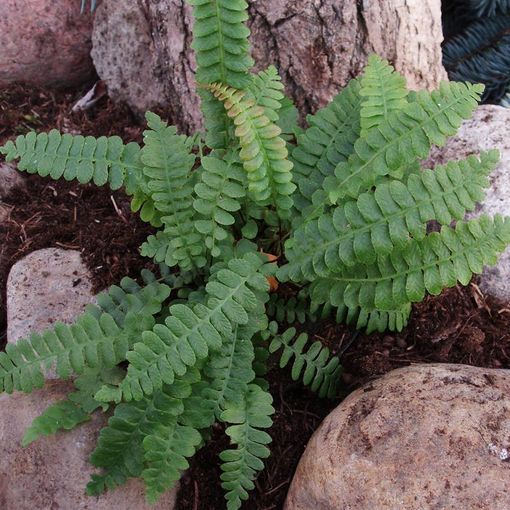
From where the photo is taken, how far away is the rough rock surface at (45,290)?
104 inches

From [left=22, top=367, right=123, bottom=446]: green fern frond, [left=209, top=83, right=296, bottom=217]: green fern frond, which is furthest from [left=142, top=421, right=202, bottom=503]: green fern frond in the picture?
[left=209, top=83, right=296, bottom=217]: green fern frond

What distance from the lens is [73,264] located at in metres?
2.82

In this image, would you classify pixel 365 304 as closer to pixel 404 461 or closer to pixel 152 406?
pixel 404 461

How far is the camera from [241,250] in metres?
2.48

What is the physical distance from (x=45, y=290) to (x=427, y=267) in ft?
5.16

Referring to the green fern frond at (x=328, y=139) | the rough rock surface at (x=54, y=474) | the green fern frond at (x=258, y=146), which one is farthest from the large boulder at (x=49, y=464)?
the green fern frond at (x=328, y=139)

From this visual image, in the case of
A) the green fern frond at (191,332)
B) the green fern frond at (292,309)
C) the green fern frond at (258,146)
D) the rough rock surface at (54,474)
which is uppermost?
the green fern frond at (258,146)

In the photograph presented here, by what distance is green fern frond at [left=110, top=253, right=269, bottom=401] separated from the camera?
2.03 metres

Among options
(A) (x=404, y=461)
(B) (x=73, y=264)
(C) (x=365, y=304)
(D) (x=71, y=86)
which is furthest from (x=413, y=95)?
(D) (x=71, y=86)

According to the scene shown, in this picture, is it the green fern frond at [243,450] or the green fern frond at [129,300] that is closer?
the green fern frond at [243,450]

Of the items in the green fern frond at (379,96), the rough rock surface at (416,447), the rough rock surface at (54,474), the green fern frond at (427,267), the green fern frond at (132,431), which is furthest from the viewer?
the green fern frond at (379,96)

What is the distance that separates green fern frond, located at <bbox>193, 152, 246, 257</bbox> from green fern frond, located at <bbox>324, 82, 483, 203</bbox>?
1.16 feet

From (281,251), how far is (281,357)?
1.47ft

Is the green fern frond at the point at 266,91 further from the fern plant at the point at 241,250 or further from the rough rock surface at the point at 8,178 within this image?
the rough rock surface at the point at 8,178
